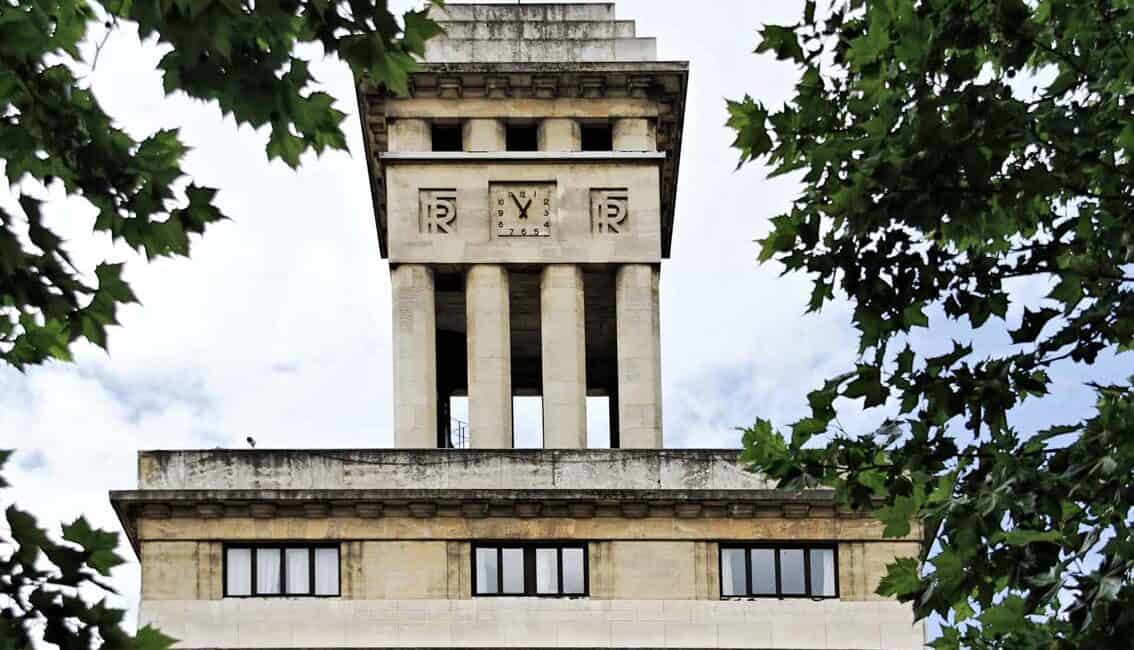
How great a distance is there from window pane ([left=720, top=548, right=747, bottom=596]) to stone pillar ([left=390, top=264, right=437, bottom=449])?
6.85 m

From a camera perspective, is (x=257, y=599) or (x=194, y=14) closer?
(x=194, y=14)

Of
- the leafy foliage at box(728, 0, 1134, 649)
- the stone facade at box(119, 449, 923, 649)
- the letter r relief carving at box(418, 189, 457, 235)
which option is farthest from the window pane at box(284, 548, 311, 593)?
the leafy foliage at box(728, 0, 1134, 649)

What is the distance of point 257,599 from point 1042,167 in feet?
95.3

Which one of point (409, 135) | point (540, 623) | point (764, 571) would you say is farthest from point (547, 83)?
point (540, 623)

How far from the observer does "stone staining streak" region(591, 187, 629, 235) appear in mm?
50000

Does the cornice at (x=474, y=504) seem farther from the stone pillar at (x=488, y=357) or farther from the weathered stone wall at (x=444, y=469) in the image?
the stone pillar at (x=488, y=357)

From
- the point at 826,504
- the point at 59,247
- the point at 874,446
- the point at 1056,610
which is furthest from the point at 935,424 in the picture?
the point at 826,504

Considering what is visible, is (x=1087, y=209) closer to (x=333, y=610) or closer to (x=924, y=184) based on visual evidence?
(x=924, y=184)

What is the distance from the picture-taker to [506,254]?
162ft

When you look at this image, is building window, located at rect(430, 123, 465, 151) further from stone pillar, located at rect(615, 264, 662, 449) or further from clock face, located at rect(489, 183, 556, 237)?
stone pillar, located at rect(615, 264, 662, 449)

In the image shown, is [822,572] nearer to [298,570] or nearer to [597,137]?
[298,570]

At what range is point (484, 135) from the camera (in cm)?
5019

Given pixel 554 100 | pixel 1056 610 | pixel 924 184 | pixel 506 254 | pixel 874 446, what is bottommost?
pixel 1056 610

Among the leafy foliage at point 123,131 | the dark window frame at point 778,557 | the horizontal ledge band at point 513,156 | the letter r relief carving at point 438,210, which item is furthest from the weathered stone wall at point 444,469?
the leafy foliage at point 123,131
